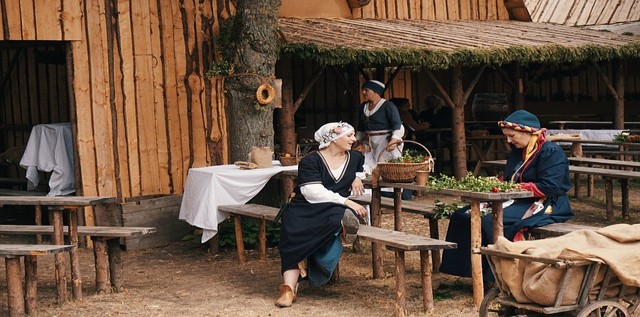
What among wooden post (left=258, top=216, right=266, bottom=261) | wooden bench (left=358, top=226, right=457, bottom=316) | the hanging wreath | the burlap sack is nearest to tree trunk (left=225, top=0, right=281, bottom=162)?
the hanging wreath

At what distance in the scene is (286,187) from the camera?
1084 centimetres

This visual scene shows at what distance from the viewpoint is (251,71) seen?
1099cm

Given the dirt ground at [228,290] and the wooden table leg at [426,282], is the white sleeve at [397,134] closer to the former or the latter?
the dirt ground at [228,290]

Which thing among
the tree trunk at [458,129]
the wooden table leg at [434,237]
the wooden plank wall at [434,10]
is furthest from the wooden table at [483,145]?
the wooden table leg at [434,237]

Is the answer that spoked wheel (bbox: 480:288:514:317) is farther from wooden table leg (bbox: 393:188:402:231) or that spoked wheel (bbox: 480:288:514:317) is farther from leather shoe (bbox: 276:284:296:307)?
wooden table leg (bbox: 393:188:402:231)

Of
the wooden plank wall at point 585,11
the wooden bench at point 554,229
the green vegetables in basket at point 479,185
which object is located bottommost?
the wooden bench at point 554,229

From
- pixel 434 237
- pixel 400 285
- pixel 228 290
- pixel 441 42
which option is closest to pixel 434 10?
pixel 441 42

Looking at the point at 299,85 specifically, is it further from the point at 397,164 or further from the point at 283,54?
the point at 397,164

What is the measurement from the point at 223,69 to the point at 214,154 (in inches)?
45.4

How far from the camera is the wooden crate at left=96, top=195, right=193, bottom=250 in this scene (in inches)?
432

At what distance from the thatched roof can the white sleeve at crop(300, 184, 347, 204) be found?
3933 millimetres

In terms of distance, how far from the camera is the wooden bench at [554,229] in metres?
7.42

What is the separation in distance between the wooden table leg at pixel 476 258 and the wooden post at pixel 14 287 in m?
3.04

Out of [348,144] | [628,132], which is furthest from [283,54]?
[628,132]
